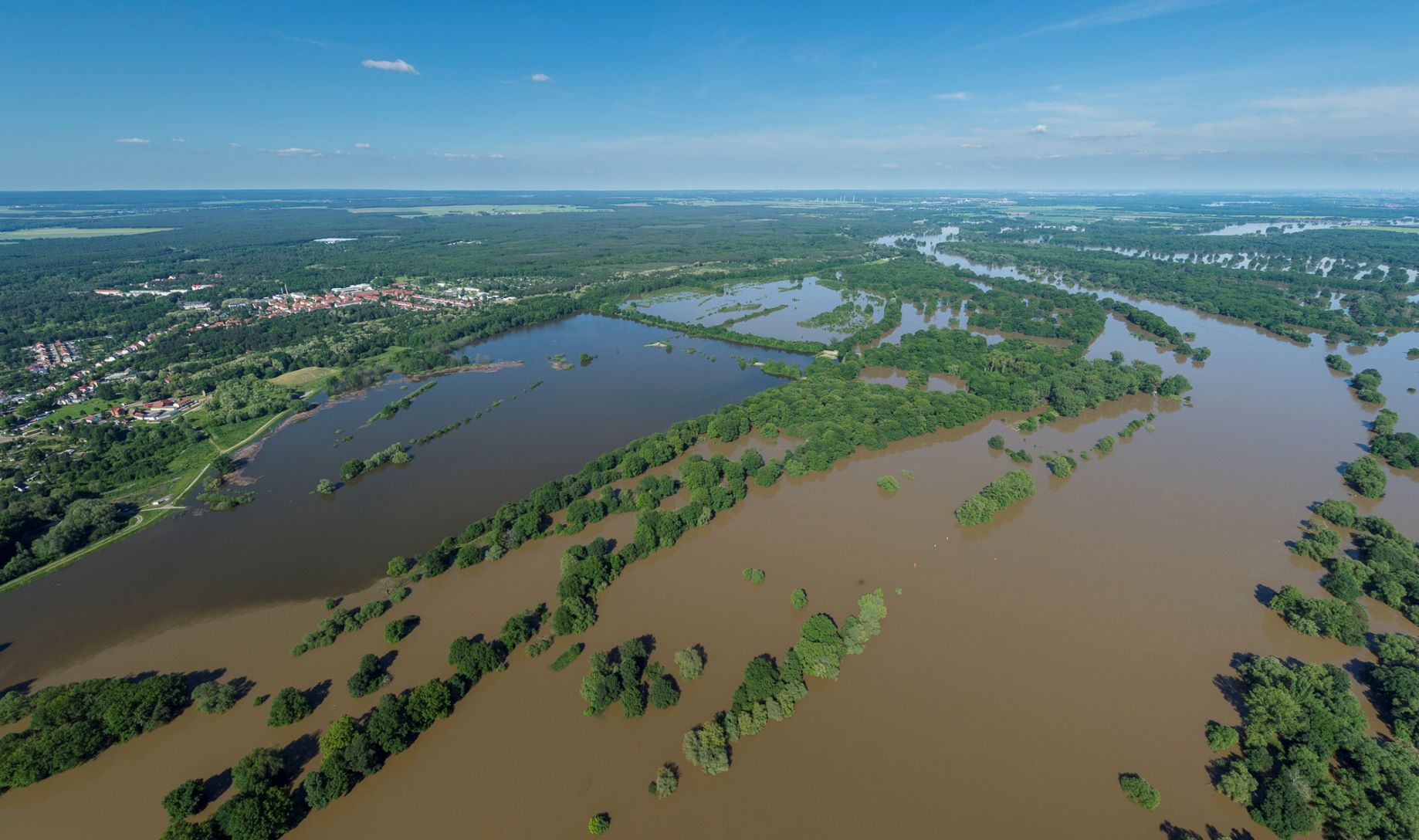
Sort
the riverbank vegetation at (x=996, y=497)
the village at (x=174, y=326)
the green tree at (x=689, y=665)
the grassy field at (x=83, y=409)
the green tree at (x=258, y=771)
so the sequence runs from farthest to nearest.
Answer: the village at (x=174, y=326) → the grassy field at (x=83, y=409) → the riverbank vegetation at (x=996, y=497) → the green tree at (x=689, y=665) → the green tree at (x=258, y=771)

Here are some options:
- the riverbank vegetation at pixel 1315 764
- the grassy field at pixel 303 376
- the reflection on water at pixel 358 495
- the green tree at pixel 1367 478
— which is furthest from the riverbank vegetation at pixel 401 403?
the green tree at pixel 1367 478

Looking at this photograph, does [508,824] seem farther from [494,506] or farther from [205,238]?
[205,238]

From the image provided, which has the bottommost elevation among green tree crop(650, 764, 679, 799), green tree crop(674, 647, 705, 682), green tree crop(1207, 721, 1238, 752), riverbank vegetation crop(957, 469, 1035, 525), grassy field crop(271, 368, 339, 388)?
green tree crop(650, 764, 679, 799)

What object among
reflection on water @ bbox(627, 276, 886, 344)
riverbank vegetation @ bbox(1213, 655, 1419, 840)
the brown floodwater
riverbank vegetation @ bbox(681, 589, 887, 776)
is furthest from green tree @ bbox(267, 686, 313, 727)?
reflection on water @ bbox(627, 276, 886, 344)

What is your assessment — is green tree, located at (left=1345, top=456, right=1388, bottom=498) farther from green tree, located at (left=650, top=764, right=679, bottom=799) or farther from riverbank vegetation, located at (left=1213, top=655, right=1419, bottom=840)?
green tree, located at (left=650, top=764, right=679, bottom=799)

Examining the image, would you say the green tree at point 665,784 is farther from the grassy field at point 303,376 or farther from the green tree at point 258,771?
the grassy field at point 303,376

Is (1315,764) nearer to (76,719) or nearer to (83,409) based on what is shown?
(76,719)
